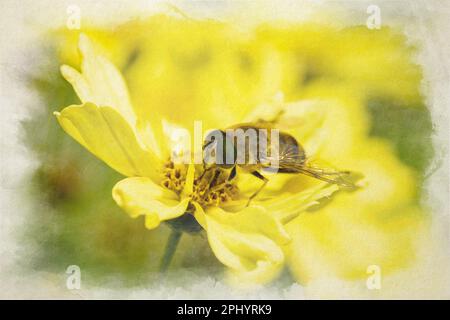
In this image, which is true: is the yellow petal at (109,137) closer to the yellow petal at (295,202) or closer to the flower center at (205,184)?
the flower center at (205,184)

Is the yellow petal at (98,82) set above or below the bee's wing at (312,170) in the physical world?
above

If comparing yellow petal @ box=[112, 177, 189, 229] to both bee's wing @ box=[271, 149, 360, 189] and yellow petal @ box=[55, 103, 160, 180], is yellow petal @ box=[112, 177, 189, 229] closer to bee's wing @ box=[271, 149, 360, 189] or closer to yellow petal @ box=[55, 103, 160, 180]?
yellow petal @ box=[55, 103, 160, 180]

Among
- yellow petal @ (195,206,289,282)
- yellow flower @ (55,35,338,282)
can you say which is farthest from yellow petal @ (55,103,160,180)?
yellow petal @ (195,206,289,282)

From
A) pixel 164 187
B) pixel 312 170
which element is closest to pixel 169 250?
pixel 164 187

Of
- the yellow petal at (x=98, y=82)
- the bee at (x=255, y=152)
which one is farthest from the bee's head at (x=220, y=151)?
the yellow petal at (x=98, y=82)

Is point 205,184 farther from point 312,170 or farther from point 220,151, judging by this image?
point 312,170

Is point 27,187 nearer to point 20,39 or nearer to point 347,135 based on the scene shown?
point 20,39

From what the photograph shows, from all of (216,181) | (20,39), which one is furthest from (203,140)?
(20,39)
